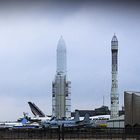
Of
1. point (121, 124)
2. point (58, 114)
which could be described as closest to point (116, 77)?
point (58, 114)

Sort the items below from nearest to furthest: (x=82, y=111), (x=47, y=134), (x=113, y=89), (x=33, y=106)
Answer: (x=47, y=134) < (x=113, y=89) < (x=33, y=106) < (x=82, y=111)

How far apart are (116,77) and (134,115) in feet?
116

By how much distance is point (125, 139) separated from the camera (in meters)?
18.5

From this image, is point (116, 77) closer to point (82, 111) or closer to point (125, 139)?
point (82, 111)

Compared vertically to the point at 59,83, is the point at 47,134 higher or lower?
lower

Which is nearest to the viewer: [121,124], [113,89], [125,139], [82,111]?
[125,139]

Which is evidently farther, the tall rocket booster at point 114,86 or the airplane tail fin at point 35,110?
the airplane tail fin at point 35,110

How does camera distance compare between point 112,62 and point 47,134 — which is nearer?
point 47,134

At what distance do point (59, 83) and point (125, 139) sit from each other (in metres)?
65.8

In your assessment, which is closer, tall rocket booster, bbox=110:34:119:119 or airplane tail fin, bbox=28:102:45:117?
Answer: tall rocket booster, bbox=110:34:119:119

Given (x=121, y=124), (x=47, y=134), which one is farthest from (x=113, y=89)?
(x=47, y=134)

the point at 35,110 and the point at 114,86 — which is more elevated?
the point at 114,86

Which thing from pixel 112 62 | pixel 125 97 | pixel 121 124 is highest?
pixel 112 62

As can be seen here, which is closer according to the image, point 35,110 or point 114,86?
point 114,86
